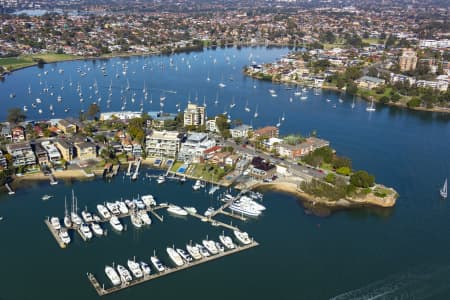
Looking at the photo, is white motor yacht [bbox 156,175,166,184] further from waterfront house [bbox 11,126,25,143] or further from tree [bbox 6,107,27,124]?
tree [bbox 6,107,27,124]

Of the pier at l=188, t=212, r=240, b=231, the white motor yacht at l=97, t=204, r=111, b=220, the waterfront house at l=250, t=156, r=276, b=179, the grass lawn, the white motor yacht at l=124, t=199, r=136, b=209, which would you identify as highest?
the grass lawn

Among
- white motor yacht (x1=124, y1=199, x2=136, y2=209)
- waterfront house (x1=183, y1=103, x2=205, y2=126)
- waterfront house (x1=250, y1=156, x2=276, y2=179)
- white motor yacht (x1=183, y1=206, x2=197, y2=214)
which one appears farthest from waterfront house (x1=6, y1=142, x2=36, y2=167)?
waterfront house (x1=250, y1=156, x2=276, y2=179)

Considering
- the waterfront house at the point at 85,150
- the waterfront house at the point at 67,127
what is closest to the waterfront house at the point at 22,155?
the waterfront house at the point at 85,150

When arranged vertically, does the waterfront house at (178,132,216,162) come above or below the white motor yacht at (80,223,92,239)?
above

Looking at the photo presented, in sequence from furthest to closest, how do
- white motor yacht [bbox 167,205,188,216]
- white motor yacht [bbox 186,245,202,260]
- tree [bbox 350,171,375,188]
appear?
tree [bbox 350,171,375,188] < white motor yacht [bbox 167,205,188,216] < white motor yacht [bbox 186,245,202,260]

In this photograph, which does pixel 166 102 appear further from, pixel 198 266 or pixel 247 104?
pixel 198 266

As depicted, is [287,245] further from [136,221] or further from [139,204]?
[139,204]

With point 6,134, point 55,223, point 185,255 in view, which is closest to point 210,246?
point 185,255
